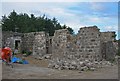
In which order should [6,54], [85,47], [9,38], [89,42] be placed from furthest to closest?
[9,38] → [85,47] → [89,42] → [6,54]

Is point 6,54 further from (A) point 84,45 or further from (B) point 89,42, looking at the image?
(B) point 89,42

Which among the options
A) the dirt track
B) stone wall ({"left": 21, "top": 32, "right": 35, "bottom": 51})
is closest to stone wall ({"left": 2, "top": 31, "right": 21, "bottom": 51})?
stone wall ({"left": 21, "top": 32, "right": 35, "bottom": 51})

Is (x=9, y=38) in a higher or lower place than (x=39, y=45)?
higher

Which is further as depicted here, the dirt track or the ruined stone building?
the ruined stone building

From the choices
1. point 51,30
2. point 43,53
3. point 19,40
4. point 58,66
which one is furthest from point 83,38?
point 51,30

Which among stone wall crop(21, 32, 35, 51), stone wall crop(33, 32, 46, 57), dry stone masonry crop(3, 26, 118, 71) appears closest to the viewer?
dry stone masonry crop(3, 26, 118, 71)

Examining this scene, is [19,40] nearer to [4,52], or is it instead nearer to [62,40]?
[62,40]

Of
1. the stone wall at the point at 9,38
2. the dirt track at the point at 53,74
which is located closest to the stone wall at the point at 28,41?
the stone wall at the point at 9,38

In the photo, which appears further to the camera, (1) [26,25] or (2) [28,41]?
(1) [26,25]

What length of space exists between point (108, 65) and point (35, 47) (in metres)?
9.96

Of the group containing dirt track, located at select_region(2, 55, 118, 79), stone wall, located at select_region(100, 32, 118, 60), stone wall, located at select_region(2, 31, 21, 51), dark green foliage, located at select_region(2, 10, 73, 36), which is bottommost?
dirt track, located at select_region(2, 55, 118, 79)

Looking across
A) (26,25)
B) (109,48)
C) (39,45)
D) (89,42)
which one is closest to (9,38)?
(39,45)

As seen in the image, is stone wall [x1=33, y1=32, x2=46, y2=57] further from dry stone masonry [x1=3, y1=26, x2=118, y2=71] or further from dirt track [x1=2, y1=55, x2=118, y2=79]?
dirt track [x1=2, y1=55, x2=118, y2=79]

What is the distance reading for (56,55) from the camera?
1980 centimetres
